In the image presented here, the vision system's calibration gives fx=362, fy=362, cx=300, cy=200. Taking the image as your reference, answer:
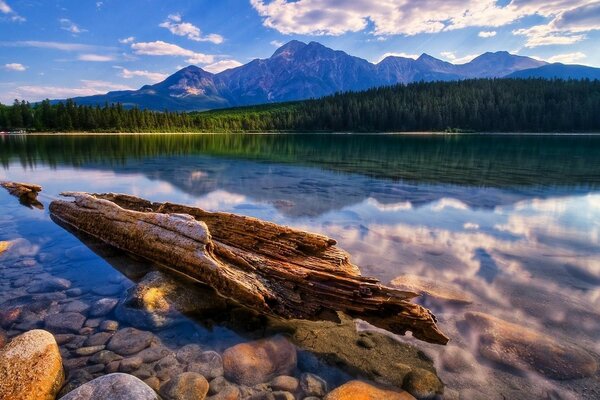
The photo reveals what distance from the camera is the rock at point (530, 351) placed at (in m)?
6.53

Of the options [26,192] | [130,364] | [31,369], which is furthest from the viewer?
[26,192]

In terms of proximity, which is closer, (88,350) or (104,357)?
(104,357)

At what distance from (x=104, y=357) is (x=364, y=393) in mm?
4759

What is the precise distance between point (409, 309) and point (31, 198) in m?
22.5

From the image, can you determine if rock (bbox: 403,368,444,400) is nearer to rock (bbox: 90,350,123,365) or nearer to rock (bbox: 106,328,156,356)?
rock (bbox: 106,328,156,356)

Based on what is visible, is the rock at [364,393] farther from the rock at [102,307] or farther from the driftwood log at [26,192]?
the driftwood log at [26,192]

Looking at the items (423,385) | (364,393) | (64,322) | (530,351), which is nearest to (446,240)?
(530,351)

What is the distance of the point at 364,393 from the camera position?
588 cm

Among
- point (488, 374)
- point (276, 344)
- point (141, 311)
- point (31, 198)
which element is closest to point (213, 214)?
point (141, 311)

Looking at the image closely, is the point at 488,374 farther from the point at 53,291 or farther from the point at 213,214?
the point at 53,291

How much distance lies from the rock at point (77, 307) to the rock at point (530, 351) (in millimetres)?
8615

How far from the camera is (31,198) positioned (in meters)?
20.8

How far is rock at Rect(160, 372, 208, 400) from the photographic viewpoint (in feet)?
19.2

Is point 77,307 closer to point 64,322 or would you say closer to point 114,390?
point 64,322
